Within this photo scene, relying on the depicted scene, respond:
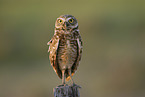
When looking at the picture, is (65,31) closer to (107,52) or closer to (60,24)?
(60,24)

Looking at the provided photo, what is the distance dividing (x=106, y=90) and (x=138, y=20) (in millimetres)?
10298

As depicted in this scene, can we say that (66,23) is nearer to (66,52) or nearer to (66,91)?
(66,52)

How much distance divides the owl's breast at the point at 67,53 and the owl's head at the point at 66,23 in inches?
7.3

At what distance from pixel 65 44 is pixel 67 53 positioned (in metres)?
0.14

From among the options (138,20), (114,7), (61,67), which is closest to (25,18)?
(114,7)

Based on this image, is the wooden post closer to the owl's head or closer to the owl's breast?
the owl's breast

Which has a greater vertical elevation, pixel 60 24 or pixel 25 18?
pixel 25 18

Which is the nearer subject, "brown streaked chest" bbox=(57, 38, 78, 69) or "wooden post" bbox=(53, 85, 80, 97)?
"wooden post" bbox=(53, 85, 80, 97)

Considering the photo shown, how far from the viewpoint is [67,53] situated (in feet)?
15.8

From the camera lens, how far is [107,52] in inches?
765

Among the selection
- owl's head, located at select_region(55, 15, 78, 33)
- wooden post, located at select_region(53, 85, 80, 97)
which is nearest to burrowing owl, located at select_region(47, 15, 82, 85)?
owl's head, located at select_region(55, 15, 78, 33)

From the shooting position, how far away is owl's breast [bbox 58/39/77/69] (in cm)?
481

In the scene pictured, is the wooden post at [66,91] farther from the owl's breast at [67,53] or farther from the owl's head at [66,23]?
the owl's head at [66,23]

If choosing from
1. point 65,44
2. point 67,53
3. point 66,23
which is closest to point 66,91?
point 67,53
